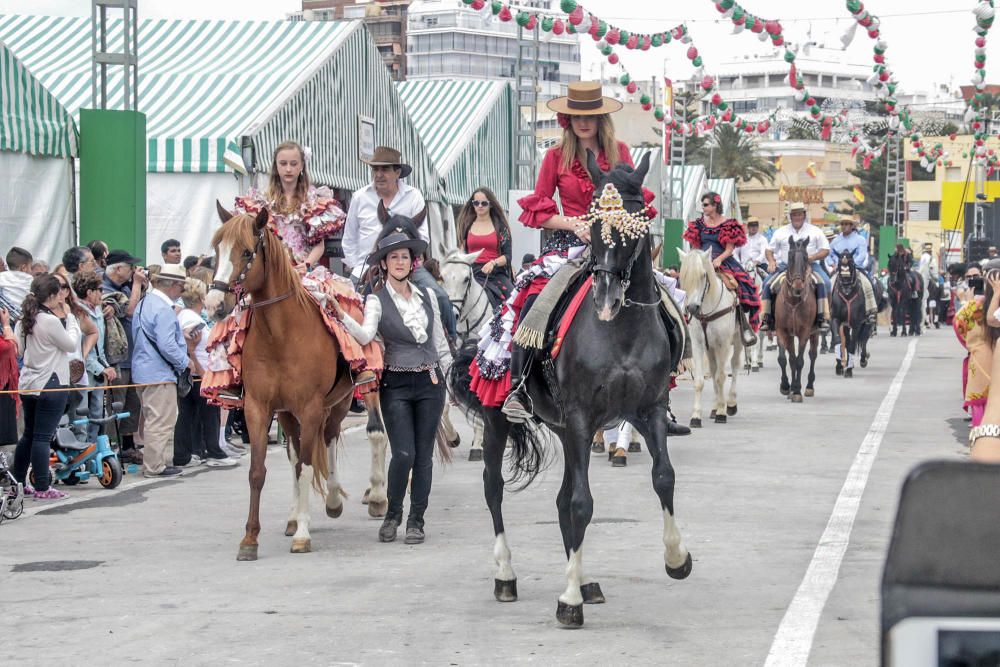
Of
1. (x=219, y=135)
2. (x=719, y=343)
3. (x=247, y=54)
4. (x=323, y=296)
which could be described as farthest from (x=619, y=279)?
(x=247, y=54)

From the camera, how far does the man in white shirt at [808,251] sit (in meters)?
21.5

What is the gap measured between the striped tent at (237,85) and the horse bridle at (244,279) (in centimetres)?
1104

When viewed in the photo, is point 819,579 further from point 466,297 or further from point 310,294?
point 466,297

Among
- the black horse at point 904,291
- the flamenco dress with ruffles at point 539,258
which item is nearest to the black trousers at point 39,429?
the flamenco dress with ruffles at point 539,258

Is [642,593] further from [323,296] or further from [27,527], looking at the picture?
[27,527]

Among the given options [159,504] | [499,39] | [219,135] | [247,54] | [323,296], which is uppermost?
[499,39]

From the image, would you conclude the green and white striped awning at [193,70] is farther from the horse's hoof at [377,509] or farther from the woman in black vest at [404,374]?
the woman in black vest at [404,374]

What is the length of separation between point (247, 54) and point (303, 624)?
18600 mm

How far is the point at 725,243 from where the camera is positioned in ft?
59.4

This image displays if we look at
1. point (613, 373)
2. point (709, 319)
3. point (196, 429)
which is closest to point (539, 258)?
point (613, 373)

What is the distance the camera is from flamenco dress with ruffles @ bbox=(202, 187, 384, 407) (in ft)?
31.3

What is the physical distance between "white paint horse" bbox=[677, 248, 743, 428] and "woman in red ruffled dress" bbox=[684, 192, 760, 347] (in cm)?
23

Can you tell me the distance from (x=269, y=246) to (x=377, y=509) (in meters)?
2.43

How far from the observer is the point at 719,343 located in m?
17.8
